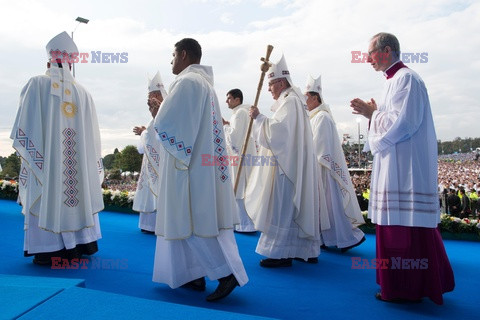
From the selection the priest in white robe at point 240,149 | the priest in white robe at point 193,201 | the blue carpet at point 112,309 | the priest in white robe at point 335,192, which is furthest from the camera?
the priest in white robe at point 240,149

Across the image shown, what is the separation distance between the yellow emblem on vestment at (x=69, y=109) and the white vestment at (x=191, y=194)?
179cm

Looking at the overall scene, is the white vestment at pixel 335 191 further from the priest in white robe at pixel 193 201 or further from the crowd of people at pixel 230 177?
the priest in white robe at pixel 193 201

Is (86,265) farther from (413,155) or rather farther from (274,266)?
(413,155)

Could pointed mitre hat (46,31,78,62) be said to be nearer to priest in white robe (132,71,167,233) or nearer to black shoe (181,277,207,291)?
priest in white robe (132,71,167,233)

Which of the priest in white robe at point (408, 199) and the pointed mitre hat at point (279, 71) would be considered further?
the pointed mitre hat at point (279, 71)

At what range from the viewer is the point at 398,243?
11.1 feet

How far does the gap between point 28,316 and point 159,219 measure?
1.53 metres

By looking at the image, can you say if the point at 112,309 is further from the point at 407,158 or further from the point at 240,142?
the point at 240,142

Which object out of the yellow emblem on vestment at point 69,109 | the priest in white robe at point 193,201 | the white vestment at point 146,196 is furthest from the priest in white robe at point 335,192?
the yellow emblem on vestment at point 69,109

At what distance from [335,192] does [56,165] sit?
376 cm

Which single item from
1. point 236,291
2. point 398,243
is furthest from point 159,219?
point 398,243

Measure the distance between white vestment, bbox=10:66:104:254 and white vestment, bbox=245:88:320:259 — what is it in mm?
2157

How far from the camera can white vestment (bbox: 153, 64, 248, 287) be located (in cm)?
338

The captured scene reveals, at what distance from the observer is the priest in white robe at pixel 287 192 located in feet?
15.4
